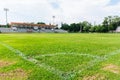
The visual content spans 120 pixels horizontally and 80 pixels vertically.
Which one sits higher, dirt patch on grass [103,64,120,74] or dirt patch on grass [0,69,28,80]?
dirt patch on grass [103,64,120,74]

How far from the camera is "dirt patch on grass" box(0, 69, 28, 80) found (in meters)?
8.65

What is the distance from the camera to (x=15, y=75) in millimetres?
8984

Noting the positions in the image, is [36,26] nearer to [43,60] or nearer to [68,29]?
[68,29]

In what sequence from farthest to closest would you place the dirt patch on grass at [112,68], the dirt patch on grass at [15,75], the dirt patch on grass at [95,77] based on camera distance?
the dirt patch on grass at [112,68] → the dirt patch on grass at [15,75] → the dirt patch on grass at [95,77]

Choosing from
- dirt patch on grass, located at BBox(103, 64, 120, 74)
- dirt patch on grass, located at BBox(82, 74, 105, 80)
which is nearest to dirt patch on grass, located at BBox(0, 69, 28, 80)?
dirt patch on grass, located at BBox(82, 74, 105, 80)

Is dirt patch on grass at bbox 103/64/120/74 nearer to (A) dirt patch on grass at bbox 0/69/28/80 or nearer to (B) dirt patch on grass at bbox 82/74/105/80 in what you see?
(B) dirt patch on grass at bbox 82/74/105/80

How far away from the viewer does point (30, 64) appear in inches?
415

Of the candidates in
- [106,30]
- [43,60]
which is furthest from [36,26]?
[43,60]

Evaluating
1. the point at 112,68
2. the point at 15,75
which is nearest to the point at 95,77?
the point at 112,68

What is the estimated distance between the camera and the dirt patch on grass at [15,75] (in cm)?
865

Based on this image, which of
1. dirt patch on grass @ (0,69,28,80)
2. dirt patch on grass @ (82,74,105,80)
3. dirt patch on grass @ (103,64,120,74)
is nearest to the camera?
dirt patch on grass @ (82,74,105,80)

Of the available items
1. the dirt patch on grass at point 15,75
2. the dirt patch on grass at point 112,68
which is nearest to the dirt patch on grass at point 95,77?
the dirt patch on grass at point 112,68

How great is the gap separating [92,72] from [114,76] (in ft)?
3.07

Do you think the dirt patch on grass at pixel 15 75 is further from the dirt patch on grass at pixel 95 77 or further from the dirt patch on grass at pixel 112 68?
the dirt patch on grass at pixel 112 68
